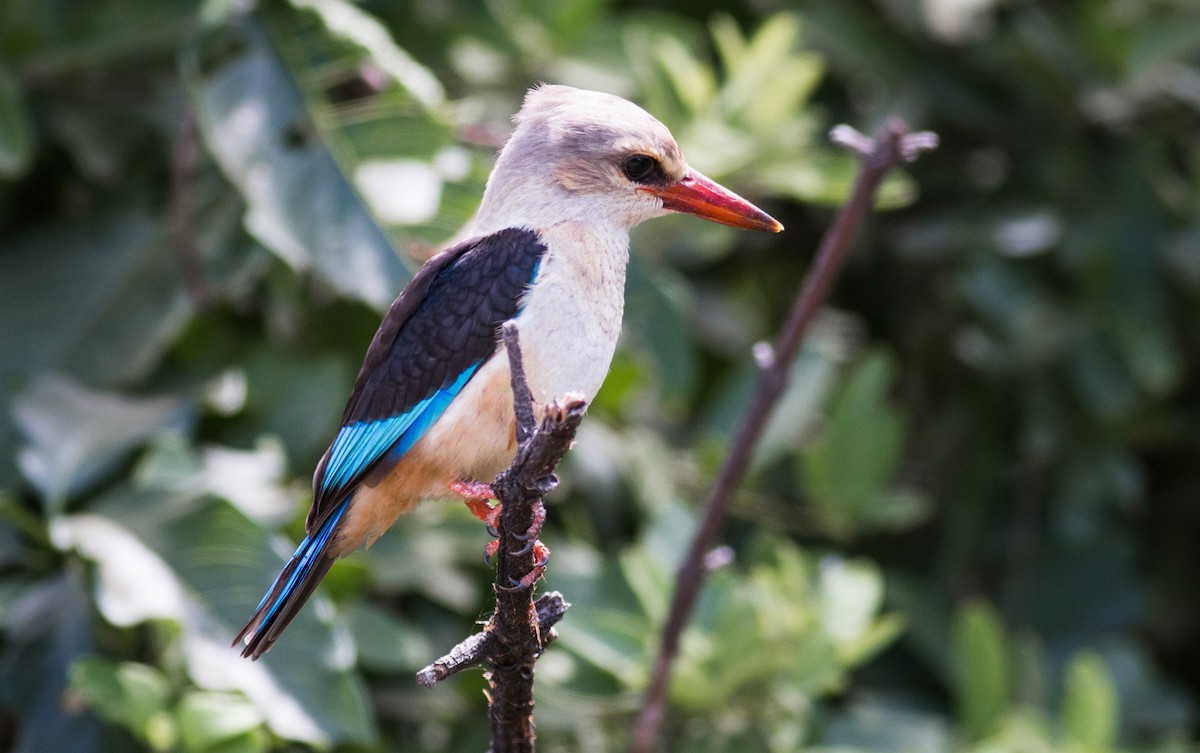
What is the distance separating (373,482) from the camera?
2.47 m

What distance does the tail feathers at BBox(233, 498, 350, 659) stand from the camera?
2318mm

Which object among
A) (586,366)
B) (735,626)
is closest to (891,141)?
(586,366)

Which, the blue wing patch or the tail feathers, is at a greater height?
the blue wing patch

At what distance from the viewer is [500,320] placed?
7.94 ft

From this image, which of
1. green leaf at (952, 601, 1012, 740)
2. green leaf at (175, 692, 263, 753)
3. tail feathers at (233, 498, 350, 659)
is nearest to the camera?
tail feathers at (233, 498, 350, 659)

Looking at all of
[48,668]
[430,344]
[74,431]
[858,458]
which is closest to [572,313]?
[430,344]

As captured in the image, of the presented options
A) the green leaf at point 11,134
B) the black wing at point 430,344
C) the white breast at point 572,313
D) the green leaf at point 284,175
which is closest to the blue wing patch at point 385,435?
the black wing at point 430,344

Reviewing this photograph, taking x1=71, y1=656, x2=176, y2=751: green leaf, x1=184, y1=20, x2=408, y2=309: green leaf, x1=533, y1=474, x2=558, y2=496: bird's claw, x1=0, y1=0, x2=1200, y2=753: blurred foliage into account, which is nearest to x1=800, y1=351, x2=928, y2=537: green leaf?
x1=0, y1=0, x2=1200, y2=753: blurred foliage

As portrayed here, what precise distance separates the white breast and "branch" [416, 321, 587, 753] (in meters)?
0.28

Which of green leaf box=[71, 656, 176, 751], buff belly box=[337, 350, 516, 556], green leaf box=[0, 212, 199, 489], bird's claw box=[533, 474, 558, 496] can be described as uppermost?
green leaf box=[0, 212, 199, 489]

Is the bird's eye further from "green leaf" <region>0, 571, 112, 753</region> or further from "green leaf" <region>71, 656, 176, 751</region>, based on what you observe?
"green leaf" <region>0, 571, 112, 753</region>

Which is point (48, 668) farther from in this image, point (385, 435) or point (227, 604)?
point (385, 435)

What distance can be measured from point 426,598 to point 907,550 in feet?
6.04

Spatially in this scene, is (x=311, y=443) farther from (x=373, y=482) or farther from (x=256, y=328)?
(x=373, y=482)
